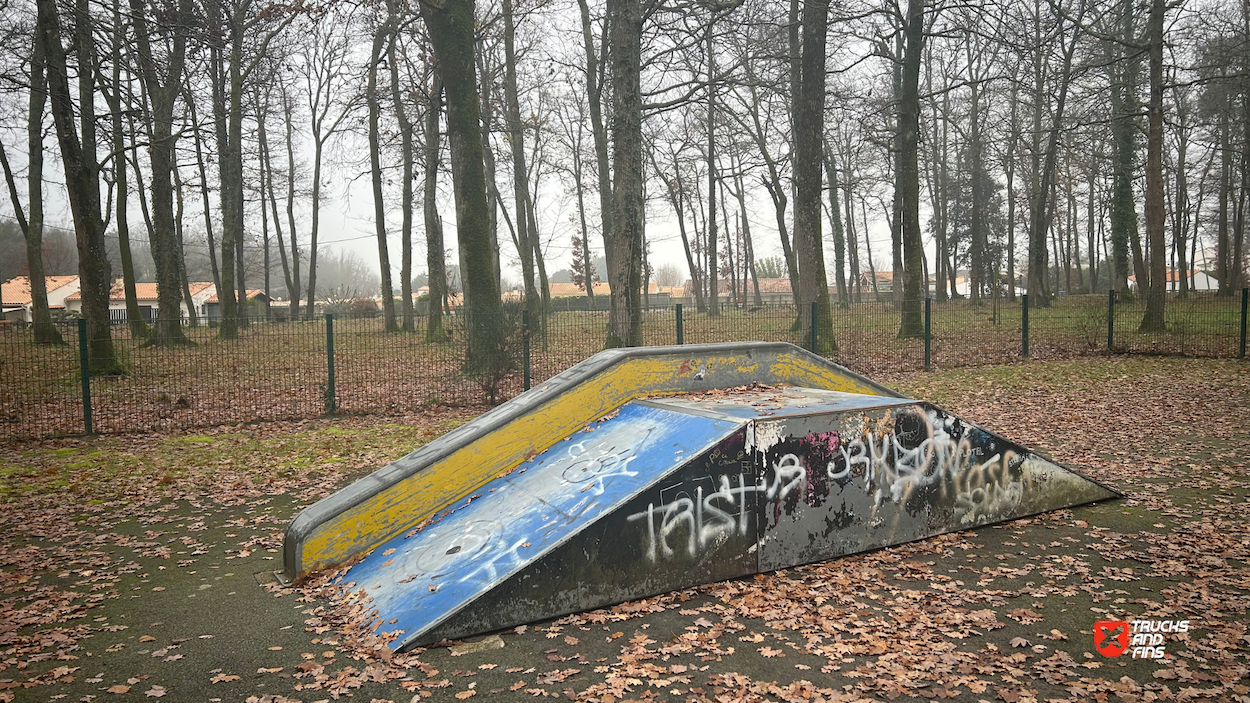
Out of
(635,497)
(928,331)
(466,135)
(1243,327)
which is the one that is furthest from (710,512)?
(1243,327)

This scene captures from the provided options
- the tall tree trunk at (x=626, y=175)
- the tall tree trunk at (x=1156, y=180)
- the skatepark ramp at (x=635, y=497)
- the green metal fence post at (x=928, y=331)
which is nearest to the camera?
the skatepark ramp at (x=635, y=497)

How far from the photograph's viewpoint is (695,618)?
14.6ft

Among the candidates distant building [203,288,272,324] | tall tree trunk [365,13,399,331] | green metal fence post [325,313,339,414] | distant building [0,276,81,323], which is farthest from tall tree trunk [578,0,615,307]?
distant building [0,276,81,323]

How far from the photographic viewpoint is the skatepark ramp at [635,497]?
14.9ft

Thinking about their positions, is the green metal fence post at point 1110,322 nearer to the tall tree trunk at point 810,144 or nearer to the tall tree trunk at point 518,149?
the tall tree trunk at point 810,144

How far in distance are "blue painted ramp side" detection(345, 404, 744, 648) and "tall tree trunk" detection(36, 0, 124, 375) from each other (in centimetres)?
850

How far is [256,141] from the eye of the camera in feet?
106

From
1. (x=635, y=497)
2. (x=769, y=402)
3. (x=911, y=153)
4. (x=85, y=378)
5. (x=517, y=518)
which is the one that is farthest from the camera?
(x=911, y=153)

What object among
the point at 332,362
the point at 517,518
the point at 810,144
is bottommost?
the point at 517,518

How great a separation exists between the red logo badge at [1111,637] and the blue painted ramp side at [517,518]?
2292mm

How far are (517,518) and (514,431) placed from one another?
121 centimetres

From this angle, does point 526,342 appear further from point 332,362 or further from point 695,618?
point 695,618

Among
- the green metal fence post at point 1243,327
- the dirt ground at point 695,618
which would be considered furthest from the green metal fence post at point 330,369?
the green metal fence post at point 1243,327

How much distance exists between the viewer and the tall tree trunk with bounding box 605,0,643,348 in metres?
13.4
